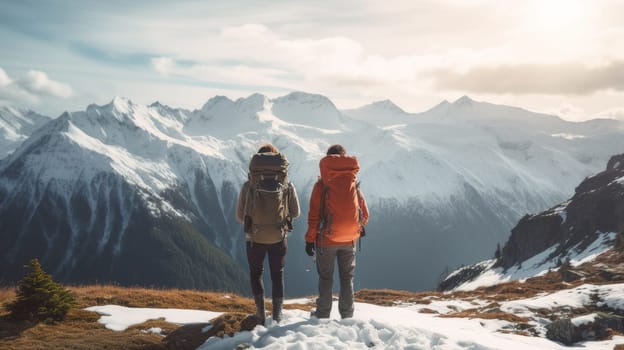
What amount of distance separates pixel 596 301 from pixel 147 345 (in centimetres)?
3002

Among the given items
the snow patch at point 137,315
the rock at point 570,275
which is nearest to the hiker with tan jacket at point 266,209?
the snow patch at point 137,315

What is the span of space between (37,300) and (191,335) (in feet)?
17.7

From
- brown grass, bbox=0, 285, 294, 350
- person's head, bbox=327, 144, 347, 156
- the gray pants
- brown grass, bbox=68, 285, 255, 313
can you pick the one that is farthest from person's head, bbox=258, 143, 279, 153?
brown grass, bbox=68, 285, 255, 313

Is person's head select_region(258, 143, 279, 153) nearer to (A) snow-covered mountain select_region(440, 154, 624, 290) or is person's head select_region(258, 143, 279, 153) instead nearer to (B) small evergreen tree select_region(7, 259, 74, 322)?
(B) small evergreen tree select_region(7, 259, 74, 322)

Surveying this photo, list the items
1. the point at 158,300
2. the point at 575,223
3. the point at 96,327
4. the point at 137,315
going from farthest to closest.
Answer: the point at 575,223 < the point at 158,300 < the point at 137,315 < the point at 96,327

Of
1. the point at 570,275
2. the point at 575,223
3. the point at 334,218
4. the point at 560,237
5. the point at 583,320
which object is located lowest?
the point at 570,275

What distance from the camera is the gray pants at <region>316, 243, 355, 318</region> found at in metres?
14.9

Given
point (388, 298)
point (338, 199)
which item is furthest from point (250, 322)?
point (388, 298)

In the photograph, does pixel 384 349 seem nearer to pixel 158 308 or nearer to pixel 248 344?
pixel 248 344

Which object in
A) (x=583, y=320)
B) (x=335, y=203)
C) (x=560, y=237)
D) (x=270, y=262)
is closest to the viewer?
(x=270, y=262)

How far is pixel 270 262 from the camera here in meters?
14.6

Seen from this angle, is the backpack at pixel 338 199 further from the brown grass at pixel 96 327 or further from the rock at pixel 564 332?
the rock at pixel 564 332

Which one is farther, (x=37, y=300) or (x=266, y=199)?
(x=37, y=300)

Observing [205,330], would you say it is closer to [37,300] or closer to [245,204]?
A: [245,204]
